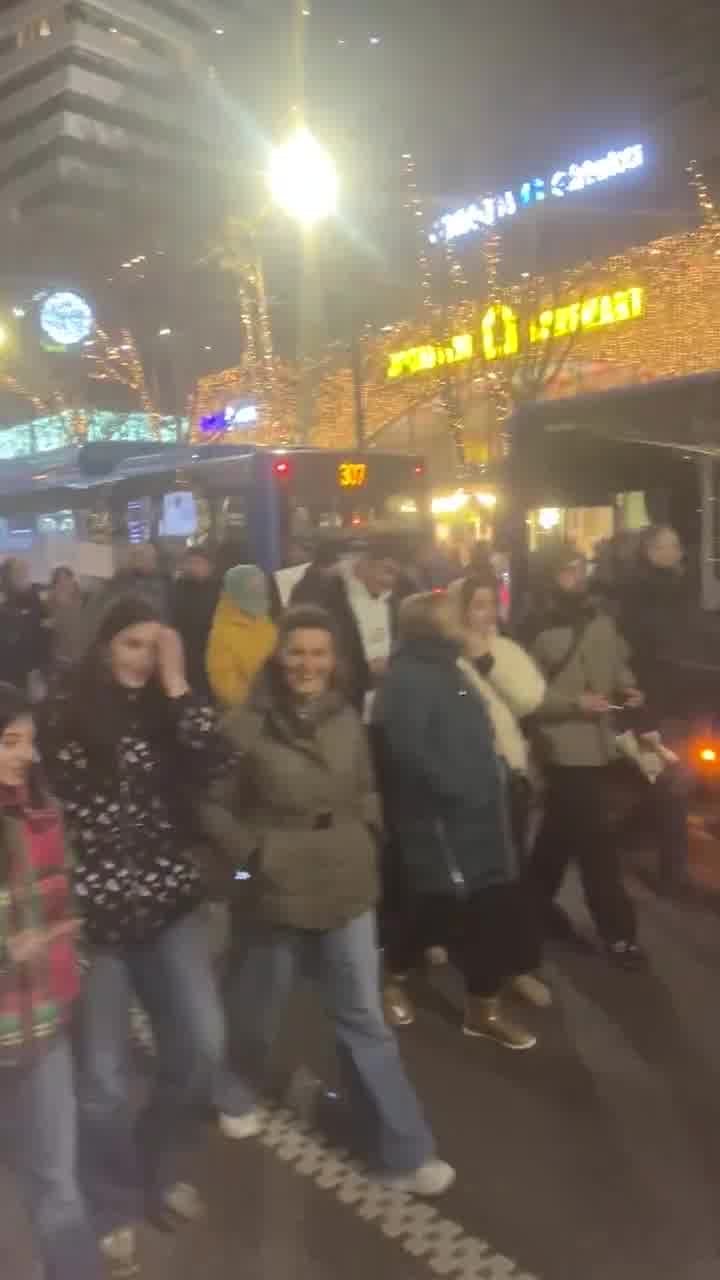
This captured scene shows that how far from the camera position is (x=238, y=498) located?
15.5 m

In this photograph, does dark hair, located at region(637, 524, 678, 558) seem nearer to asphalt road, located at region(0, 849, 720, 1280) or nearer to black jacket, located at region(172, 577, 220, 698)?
asphalt road, located at region(0, 849, 720, 1280)

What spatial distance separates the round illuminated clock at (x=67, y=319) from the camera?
35531mm

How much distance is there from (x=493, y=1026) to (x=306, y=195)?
17.3m

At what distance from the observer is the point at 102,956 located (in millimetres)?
3449

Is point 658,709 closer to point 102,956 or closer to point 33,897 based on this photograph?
point 102,956

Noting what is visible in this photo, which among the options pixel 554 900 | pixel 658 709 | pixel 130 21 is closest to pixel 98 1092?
pixel 554 900

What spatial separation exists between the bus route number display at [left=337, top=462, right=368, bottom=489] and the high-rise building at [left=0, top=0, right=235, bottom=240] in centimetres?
8935

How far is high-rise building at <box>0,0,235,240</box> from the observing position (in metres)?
106

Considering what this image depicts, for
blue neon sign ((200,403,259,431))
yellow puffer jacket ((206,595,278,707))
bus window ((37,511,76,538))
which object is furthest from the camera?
blue neon sign ((200,403,259,431))

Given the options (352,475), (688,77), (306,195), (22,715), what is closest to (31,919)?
(22,715)

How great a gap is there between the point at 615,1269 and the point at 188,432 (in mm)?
33221

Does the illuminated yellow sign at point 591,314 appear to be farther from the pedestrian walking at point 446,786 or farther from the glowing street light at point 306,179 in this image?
the pedestrian walking at point 446,786

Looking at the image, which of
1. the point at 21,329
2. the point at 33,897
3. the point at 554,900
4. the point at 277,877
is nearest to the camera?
the point at 33,897

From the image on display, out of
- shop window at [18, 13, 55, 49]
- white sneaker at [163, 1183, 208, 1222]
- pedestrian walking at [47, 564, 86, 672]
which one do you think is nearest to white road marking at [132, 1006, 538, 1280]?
white sneaker at [163, 1183, 208, 1222]
